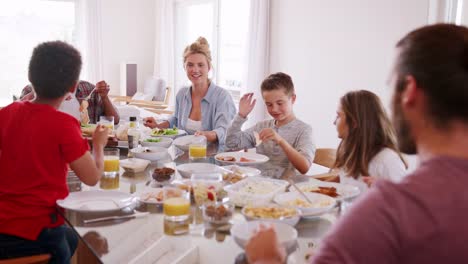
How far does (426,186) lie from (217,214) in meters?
0.80

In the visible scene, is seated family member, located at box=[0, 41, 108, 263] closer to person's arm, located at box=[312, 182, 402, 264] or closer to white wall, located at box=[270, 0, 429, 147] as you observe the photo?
person's arm, located at box=[312, 182, 402, 264]

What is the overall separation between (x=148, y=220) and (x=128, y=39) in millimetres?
6965

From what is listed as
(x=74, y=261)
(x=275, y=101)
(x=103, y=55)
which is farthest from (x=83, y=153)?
(x=103, y=55)

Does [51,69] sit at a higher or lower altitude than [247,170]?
higher

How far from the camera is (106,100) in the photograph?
3.32 meters

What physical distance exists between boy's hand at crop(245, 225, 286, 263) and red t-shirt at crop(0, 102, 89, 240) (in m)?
0.87

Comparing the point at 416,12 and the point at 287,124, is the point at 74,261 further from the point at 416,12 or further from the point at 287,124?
the point at 416,12

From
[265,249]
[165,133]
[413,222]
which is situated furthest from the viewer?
[165,133]

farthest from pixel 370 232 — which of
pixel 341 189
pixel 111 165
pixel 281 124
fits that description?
pixel 281 124

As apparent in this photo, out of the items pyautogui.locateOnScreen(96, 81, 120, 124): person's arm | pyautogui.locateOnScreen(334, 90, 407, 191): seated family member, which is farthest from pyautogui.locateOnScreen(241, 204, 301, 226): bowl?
pyautogui.locateOnScreen(96, 81, 120, 124): person's arm

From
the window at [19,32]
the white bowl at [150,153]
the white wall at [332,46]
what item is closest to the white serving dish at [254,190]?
the white bowl at [150,153]

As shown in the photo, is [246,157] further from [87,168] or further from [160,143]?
[87,168]

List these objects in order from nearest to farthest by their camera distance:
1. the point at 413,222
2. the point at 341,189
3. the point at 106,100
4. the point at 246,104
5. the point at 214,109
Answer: the point at 413,222 → the point at 341,189 → the point at 246,104 → the point at 214,109 → the point at 106,100

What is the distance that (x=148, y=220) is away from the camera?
1.51m
